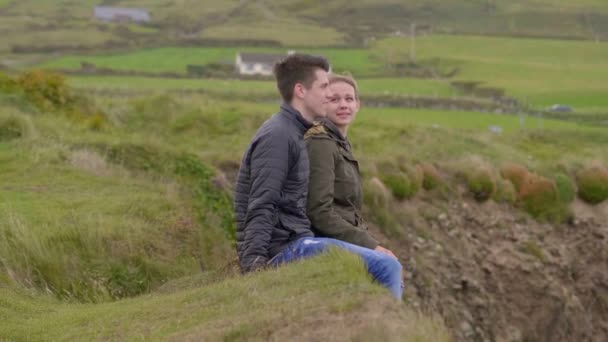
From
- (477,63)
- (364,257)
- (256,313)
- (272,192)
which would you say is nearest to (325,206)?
(272,192)

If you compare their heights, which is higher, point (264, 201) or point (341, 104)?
point (341, 104)

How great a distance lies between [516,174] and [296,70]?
15804 millimetres

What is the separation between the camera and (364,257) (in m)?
7.63

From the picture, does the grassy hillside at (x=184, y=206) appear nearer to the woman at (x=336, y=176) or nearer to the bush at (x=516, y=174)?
the bush at (x=516, y=174)

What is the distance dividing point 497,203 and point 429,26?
240 ft

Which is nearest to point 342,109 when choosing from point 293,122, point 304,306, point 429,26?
point 293,122

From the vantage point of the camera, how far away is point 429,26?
9375 centimetres

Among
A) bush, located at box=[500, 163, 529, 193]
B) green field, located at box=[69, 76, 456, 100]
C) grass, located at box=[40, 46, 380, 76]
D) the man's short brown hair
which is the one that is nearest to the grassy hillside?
bush, located at box=[500, 163, 529, 193]

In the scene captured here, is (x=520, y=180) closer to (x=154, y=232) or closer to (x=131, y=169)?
(x=131, y=169)

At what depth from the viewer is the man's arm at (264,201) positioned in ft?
26.8

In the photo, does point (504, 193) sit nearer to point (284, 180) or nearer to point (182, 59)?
point (284, 180)

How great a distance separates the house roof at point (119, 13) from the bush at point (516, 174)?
271ft

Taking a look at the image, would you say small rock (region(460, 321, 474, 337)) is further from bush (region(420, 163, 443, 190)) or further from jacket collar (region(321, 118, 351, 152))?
jacket collar (region(321, 118, 351, 152))

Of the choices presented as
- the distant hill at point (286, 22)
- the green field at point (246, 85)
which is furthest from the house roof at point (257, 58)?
the distant hill at point (286, 22)
